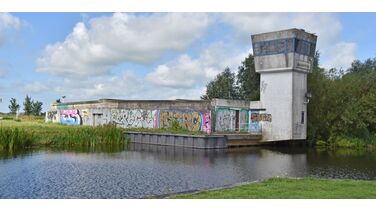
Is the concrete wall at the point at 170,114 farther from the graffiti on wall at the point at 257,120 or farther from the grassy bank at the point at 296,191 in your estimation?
the grassy bank at the point at 296,191

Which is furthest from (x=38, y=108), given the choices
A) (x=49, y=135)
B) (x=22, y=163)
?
(x=22, y=163)

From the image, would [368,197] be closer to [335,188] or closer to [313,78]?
[335,188]

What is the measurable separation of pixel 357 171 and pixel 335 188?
11329 mm

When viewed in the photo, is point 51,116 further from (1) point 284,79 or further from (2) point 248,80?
(1) point 284,79

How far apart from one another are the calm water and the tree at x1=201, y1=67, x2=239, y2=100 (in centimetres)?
3059

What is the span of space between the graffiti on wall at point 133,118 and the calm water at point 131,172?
14546 millimetres

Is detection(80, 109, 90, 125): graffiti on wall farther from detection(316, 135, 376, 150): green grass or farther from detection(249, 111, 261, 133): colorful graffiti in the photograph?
detection(316, 135, 376, 150): green grass

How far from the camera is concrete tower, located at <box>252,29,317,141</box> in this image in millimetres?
38250

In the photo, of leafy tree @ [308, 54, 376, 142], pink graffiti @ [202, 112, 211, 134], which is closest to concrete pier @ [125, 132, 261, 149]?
pink graffiti @ [202, 112, 211, 134]

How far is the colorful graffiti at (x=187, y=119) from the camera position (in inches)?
1570

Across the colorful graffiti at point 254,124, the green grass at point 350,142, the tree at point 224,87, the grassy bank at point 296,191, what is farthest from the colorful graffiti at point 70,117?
the grassy bank at point 296,191

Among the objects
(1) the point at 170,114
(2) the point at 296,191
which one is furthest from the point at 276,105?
(2) the point at 296,191

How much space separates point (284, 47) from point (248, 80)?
51.4 feet

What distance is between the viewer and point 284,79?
39.4 metres
